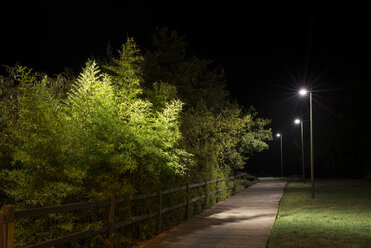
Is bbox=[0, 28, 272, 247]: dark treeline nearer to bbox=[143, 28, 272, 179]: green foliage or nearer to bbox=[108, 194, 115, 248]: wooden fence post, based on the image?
bbox=[108, 194, 115, 248]: wooden fence post

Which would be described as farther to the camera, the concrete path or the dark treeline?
the concrete path

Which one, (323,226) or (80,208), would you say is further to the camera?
(323,226)

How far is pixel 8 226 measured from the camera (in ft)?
17.4

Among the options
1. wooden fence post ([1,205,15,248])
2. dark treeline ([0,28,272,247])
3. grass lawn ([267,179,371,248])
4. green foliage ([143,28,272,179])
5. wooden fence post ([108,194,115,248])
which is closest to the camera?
wooden fence post ([1,205,15,248])

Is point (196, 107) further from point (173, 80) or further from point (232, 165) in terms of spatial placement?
point (232, 165)

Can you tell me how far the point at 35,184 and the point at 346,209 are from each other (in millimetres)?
13138

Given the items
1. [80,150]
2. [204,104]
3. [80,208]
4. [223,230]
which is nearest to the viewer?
[80,208]

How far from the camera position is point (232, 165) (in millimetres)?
28656

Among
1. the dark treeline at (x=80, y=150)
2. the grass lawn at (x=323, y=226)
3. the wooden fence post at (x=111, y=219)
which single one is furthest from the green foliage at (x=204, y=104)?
the wooden fence post at (x=111, y=219)

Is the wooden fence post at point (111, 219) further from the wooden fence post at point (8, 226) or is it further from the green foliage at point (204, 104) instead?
the green foliage at point (204, 104)

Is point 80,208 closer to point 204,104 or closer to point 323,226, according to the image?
point 323,226

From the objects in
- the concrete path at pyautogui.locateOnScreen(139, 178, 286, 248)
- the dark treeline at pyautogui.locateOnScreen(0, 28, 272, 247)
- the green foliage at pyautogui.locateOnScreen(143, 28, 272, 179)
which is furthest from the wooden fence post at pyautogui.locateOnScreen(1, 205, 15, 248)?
the green foliage at pyautogui.locateOnScreen(143, 28, 272, 179)

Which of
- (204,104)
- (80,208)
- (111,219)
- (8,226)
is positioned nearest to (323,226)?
(111,219)

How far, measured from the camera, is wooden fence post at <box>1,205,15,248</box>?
17.2 ft
